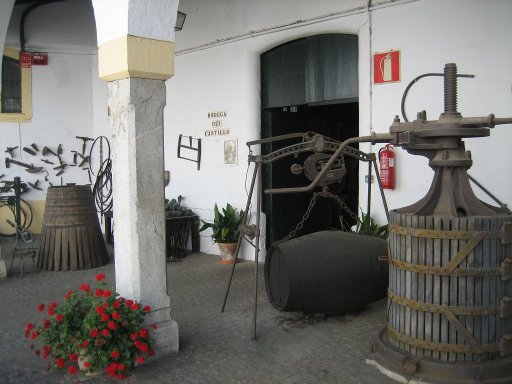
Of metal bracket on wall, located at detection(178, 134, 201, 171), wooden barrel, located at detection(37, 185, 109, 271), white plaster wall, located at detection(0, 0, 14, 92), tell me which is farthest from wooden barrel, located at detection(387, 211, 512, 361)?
white plaster wall, located at detection(0, 0, 14, 92)

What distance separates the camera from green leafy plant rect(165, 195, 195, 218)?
936 cm

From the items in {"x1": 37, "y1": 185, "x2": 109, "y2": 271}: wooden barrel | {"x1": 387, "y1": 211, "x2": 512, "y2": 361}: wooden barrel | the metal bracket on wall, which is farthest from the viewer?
the metal bracket on wall

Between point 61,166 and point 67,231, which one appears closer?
point 67,231

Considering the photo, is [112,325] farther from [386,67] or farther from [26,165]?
[26,165]

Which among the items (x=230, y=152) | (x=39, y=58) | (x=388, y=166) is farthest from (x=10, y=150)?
(x=388, y=166)

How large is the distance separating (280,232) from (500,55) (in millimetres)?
4524

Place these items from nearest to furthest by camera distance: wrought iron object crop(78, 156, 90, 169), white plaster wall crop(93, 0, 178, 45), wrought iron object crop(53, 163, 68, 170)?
white plaster wall crop(93, 0, 178, 45) < wrought iron object crop(53, 163, 68, 170) < wrought iron object crop(78, 156, 90, 169)

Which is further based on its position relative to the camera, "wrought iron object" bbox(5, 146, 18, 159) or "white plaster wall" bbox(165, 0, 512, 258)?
"wrought iron object" bbox(5, 146, 18, 159)

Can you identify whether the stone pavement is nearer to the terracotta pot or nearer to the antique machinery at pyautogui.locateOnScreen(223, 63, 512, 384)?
the antique machinery at pyautogui.locateOnScreen(223, 63, 512, 384)

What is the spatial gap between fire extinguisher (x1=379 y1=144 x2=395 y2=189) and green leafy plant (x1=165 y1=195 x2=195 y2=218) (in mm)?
3988

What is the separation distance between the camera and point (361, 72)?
7.34 m

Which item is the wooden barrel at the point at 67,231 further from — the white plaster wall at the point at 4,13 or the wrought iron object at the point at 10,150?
the wrought iron object at the point at 10,150

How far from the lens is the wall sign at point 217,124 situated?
9.22 m

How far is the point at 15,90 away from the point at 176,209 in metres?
5.23
